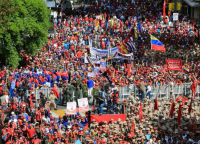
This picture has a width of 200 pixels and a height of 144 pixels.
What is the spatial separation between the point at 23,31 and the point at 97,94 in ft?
40.3

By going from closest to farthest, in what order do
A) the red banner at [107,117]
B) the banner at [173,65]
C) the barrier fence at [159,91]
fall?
the red banner at [107,117]
the barrier fence at [159,91]
the banner at [173,65]

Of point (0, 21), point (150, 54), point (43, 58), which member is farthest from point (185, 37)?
point (0, 21)

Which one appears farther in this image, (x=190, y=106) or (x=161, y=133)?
(x=190, y=106)

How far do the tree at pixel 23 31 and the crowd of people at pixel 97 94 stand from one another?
937mm

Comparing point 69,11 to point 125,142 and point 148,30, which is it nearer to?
point 148,30

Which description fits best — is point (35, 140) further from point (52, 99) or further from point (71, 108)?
point (52, 99)

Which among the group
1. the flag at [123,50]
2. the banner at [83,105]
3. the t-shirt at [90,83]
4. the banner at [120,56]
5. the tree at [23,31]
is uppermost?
the tree at [23,31]

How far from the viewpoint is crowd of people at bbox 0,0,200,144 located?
22.7 metres

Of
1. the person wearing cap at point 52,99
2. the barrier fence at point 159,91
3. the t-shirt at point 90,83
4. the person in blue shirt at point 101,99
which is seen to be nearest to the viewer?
the person in blue shirt at point 101,99

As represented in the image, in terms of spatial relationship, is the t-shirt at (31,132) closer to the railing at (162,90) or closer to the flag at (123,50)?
the railing at (162,90)

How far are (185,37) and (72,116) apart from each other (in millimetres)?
20447

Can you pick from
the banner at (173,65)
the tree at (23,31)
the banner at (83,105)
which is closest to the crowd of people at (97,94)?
the banner at (83,105)

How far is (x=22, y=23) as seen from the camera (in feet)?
116

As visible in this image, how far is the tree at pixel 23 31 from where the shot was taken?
1368 inches
